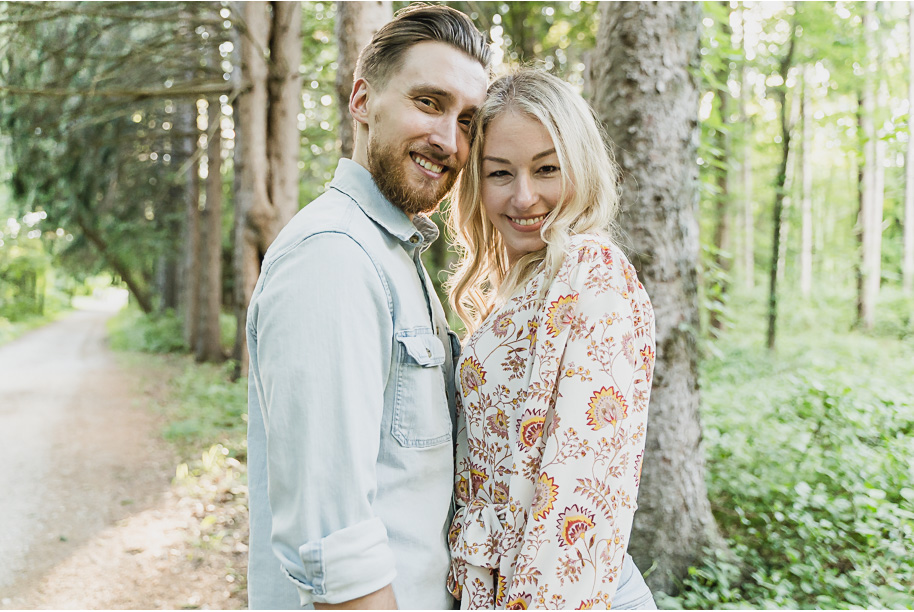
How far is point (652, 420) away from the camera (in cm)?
352

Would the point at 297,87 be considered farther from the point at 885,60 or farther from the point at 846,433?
the point at 885,60

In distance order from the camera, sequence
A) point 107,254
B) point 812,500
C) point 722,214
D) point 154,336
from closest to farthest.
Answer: point 812,500
point 722,214
point 107,254
point 154,336

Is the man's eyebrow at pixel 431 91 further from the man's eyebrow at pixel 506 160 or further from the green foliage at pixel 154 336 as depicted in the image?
the green foliage at pixel 154 336

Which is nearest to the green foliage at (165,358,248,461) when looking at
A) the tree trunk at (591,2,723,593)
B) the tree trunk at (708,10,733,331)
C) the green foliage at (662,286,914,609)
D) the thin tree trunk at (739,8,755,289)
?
the tree trunk at (591,2,723,593)

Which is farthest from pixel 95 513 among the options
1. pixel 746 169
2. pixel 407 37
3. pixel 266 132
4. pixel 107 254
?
pixel 746 169

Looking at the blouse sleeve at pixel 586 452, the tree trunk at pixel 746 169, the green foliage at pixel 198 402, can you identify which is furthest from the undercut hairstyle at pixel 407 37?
the tree trunk at pixel 746 169

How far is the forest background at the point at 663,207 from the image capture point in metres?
3.41

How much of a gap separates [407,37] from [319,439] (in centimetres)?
127

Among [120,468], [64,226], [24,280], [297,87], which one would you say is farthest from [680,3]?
[24,280]

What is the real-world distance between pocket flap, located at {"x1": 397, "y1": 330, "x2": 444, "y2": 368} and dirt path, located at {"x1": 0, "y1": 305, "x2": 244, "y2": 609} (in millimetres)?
3608

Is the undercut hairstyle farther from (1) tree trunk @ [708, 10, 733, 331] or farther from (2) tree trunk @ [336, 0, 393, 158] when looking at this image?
(1) tree trunk @ [708, 10, 733, 331]

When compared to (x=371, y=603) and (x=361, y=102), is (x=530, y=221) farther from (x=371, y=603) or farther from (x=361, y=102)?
(x=371, y=603)

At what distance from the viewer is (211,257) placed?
1363cm

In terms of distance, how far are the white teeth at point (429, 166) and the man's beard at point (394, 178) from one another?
0.02 meters
